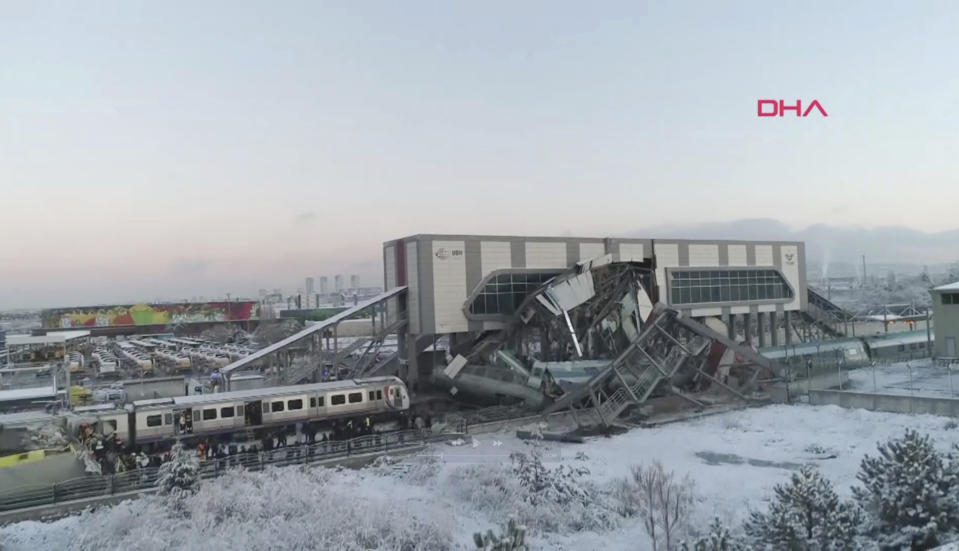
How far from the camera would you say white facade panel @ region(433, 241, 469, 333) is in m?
36.6

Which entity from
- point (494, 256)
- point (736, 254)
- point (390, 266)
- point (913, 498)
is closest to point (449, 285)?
point (494, 256)

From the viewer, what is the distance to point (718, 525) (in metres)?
12.5

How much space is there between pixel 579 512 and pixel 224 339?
293ft

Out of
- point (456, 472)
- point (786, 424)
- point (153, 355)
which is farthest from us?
point (153, 355)

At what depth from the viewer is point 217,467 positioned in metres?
21.1

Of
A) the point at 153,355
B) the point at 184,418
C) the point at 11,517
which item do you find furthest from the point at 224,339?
the point at 11,517

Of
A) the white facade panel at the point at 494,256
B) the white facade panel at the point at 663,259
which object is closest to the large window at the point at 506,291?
the white facade panel at the point at 494,256

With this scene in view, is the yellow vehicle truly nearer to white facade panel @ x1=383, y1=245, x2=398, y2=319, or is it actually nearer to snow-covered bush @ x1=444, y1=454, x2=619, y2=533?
white facade panel @ x1=383, y1=245, x2=398, y2=319

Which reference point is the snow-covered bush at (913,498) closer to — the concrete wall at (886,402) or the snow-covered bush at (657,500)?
the snow-covered bush at (657,500)

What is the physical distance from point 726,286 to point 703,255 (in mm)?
3604

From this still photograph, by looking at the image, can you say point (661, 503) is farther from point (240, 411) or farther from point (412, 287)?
point (412, 287)

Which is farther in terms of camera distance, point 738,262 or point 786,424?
point 738,262

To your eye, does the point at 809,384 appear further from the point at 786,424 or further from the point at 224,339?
the point at 224,339

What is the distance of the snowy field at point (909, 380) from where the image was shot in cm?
3162
